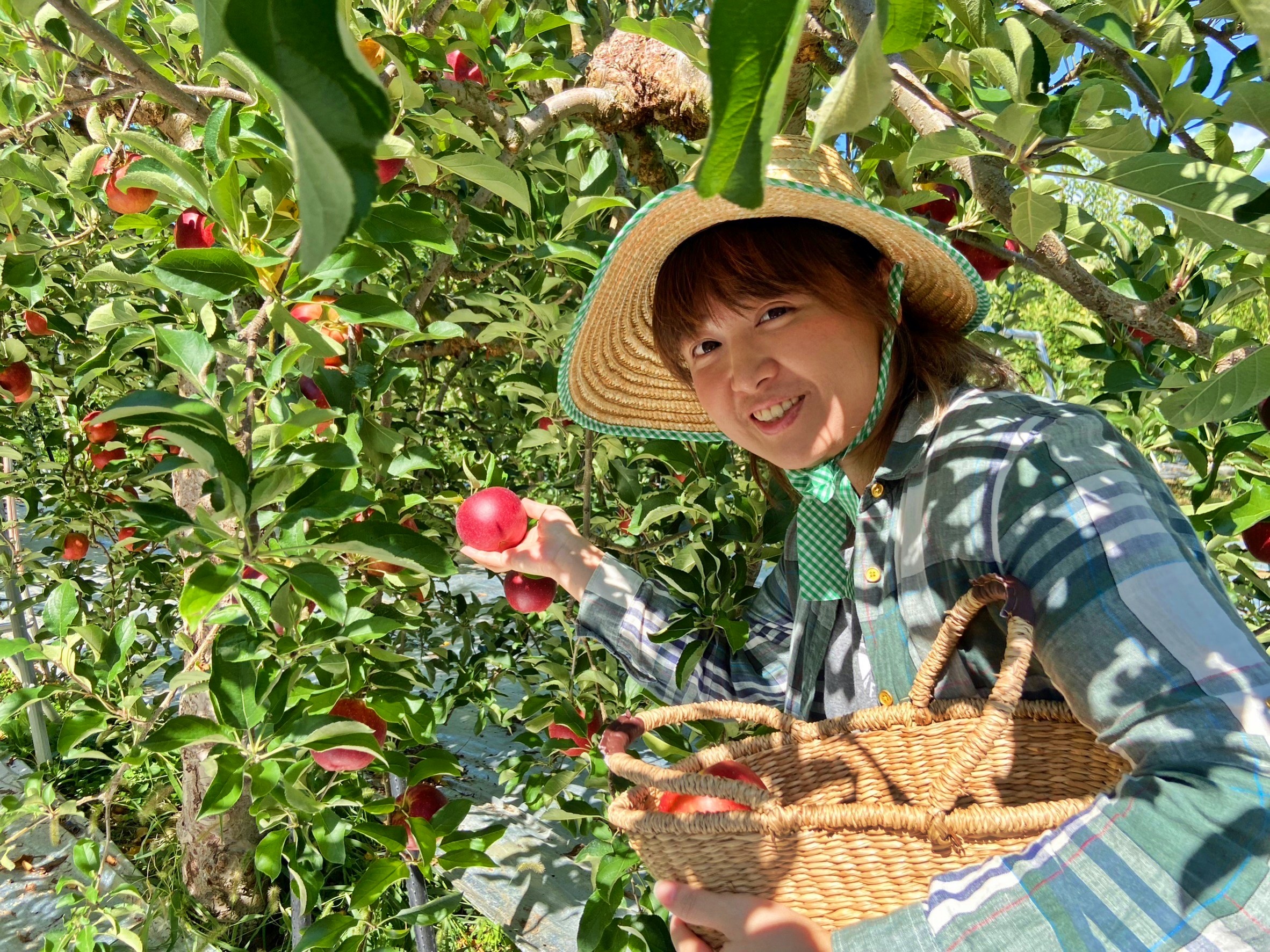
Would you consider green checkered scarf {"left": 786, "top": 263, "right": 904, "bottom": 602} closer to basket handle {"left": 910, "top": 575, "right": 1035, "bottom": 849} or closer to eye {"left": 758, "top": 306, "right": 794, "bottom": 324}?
eye {"left": 758, "top": 306, "right": 794, "bottom": 324}

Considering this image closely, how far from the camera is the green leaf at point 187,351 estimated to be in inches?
35.7

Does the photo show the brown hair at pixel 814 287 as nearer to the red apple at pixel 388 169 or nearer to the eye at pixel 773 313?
the eye at pixel 773 313

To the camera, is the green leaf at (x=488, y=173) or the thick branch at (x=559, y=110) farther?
the thick branch at (x=559, y=110)

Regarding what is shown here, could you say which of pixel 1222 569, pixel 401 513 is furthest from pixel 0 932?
pixel 1222 569

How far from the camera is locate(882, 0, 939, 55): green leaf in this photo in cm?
30

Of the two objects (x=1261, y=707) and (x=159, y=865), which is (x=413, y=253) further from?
(x=159, y=865)

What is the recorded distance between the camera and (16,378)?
6.30 feet

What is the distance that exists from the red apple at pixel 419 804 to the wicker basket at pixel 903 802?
0.75m

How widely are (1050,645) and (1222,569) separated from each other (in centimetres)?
121

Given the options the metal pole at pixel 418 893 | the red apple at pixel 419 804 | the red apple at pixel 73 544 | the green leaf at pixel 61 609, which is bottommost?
the red apple at pixel 73 544

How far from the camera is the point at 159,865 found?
97.6 inches

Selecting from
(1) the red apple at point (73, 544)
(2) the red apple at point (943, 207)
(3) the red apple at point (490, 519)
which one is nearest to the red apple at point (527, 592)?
(3) the red apple at point (490, 519)

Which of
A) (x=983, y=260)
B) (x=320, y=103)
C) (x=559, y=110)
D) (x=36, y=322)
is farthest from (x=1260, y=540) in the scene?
(x=36, y=322)

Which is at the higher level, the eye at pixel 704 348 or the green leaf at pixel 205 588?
the eye at pixel 704 348
